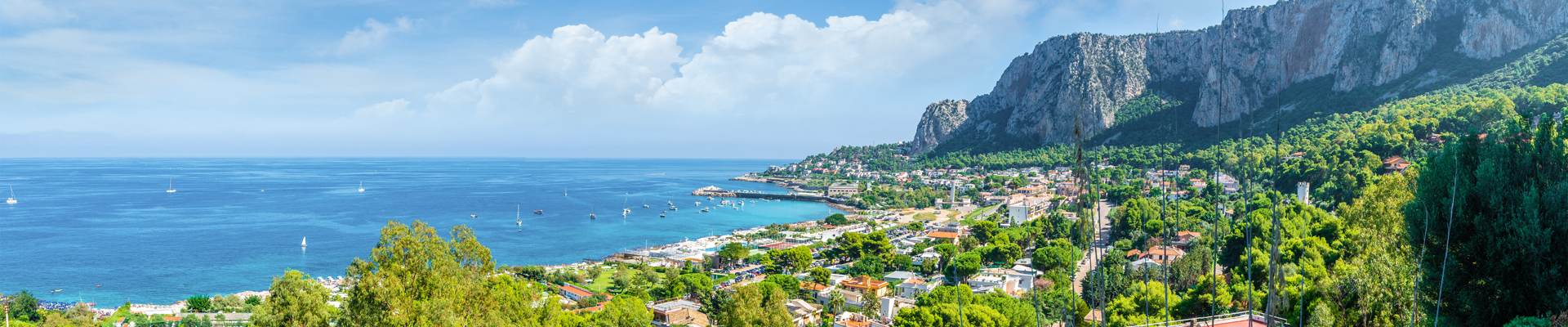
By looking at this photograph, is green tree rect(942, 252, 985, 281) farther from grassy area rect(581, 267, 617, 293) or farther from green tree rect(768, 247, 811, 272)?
grassy area rect(581, 267, 617, 293)

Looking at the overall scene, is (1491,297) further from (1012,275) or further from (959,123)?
(959,123)

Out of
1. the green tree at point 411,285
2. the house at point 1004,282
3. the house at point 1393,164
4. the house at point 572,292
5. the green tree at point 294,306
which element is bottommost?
the house at point 572,292

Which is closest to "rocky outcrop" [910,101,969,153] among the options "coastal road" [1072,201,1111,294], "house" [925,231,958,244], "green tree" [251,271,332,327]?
"coastal road" [1072,201,1111,294]

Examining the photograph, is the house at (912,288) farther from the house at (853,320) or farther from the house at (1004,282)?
the house at (853,320)

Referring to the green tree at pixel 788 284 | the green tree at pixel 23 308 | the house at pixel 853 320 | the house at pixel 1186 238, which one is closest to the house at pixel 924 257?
the green tree at pixel 788 284

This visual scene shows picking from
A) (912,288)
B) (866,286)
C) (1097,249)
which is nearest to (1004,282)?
(912,288)

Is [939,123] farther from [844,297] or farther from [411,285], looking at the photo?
[411,285]
